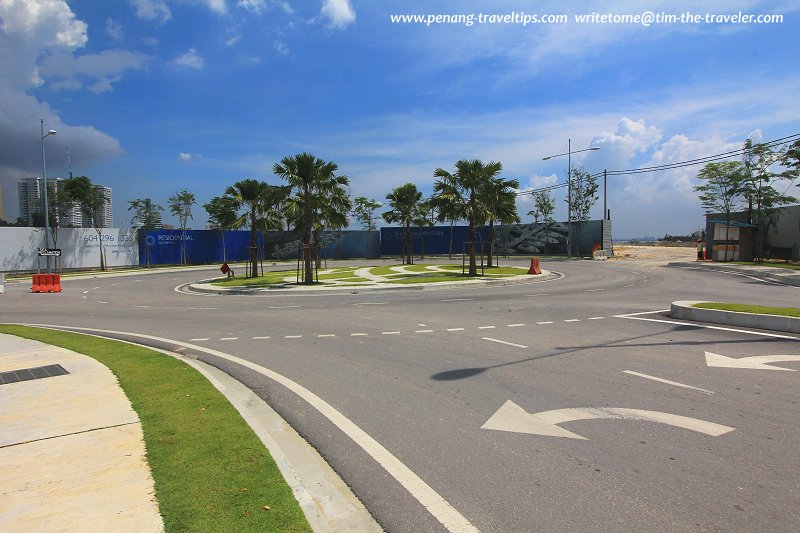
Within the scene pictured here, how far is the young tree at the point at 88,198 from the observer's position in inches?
1646

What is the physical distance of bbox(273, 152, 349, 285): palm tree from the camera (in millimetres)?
Answer: 24672

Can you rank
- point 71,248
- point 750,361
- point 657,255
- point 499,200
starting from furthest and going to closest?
point 657,255
point 71,248
point 499,200
point 750,361

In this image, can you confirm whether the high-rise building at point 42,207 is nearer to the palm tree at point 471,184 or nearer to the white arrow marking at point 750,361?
the palm tree at point 471,184

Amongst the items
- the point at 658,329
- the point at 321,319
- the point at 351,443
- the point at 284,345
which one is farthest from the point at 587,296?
the point at 351,443

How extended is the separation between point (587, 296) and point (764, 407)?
13264mm

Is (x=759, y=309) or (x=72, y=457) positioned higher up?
(x=759, y=309)

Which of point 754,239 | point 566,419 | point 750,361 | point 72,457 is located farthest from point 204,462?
point 754,239

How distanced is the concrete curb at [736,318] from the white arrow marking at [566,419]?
7060mm

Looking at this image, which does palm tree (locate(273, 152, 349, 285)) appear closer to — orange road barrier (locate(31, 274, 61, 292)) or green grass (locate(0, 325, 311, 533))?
orange road barrier (locate(31, 274, 61, 292))

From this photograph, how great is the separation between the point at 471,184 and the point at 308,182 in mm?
9709

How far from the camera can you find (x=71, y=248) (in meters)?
41.6

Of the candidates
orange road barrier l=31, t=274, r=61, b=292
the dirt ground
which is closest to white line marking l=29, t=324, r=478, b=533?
orange road barrier l=31, t=274, r=61, b=292

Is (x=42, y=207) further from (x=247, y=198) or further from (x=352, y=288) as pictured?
(x=352, y=288)

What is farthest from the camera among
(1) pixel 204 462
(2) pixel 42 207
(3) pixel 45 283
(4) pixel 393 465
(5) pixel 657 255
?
(5) pixel 657 255
